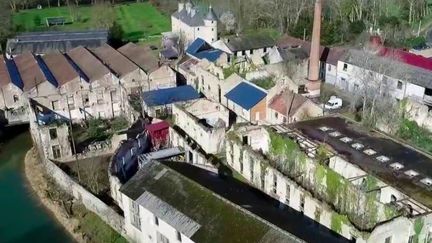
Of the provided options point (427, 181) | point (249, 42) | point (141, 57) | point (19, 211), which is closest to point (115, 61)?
point (141, 57)

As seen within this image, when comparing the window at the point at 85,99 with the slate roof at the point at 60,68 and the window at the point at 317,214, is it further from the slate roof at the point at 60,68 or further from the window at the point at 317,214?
the window at the point at 317,214

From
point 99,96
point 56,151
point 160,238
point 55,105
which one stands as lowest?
point 160,238

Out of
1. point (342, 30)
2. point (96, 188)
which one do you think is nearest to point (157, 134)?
point (96, 188)

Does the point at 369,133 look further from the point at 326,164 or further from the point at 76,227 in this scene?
the point at 76,227

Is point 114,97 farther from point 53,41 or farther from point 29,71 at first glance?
point 53,41

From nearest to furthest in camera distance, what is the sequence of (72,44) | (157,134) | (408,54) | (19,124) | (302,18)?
(157,134)
(19,124)
(408,54)
(72,44)
(302,18)

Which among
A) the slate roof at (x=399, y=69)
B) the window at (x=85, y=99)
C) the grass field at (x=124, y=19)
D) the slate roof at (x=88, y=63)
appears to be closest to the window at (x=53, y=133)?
the window at (x=85, y=99)
